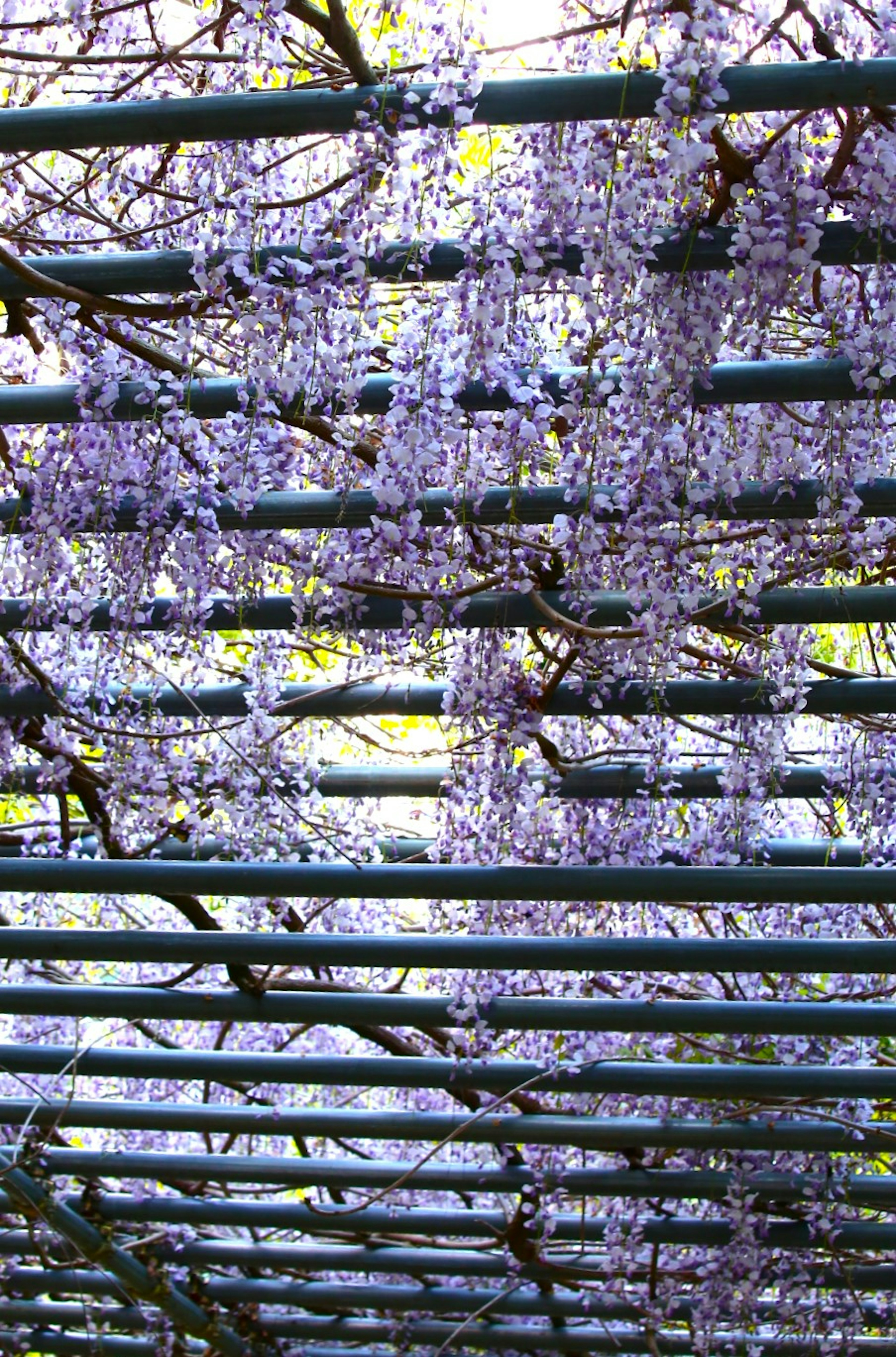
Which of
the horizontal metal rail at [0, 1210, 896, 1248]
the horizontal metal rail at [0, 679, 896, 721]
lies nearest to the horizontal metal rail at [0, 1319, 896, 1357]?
the horizontal metal rail at [0, 1210, 896, 1248]

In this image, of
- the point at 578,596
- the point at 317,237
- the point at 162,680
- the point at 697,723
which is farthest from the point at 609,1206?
the point at 317,237

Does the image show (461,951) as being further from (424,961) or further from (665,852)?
(665,852)

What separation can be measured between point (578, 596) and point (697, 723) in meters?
1.25

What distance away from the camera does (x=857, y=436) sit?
2.32 metres

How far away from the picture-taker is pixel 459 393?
2312 millimetres

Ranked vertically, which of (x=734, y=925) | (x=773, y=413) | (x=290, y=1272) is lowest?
(x=290, y=1272)

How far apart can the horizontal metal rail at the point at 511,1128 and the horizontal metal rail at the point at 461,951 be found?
1.77 feet

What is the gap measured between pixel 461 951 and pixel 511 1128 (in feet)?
2.47

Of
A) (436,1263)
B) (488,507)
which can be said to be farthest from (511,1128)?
(488,507)

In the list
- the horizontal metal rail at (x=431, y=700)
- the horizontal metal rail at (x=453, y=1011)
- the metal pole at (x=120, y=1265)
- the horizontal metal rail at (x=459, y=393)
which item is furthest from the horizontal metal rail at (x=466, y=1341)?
the horizontal metal rail at (x=459, y=393)

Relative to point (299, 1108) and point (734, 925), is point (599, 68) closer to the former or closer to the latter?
point (734, 925)

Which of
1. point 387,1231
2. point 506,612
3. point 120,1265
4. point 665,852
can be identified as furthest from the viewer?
point 120,1265

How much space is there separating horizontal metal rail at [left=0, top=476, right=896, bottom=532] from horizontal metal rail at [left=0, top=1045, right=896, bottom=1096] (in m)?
1.33

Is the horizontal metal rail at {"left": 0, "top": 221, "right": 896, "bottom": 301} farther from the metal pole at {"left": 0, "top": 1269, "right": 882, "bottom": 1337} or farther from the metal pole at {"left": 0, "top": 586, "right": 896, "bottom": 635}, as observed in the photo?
the metal pole at {"left": 0, "top": 1269, "right": 882, "bottom": 1337}
